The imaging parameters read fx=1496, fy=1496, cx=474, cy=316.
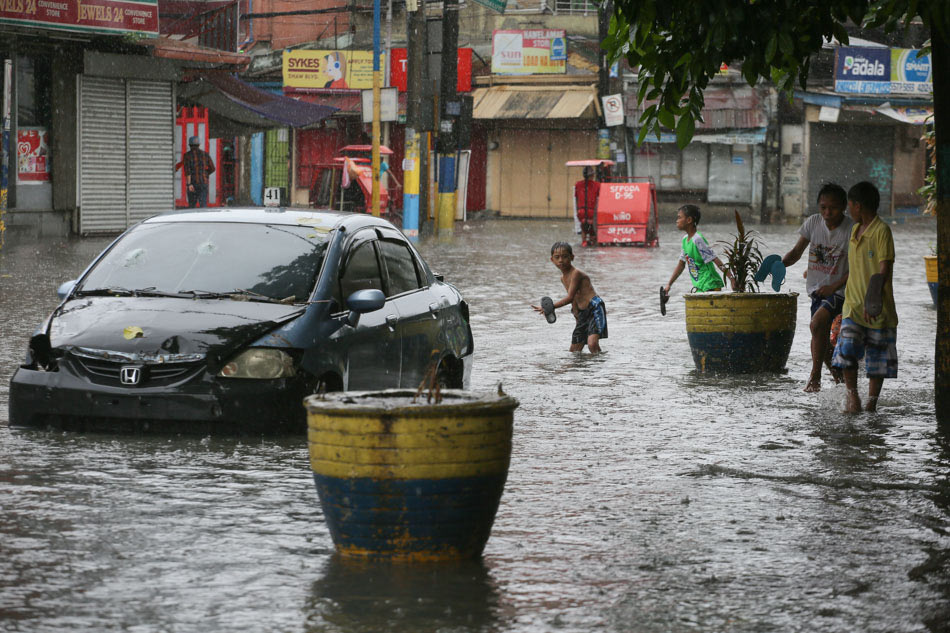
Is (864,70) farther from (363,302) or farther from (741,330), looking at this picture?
(363,302)

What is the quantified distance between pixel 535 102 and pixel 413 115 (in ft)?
51.5

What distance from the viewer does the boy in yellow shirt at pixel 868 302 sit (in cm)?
988

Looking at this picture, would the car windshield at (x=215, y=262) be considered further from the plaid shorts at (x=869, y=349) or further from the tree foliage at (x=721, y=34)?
the plaid shorts at (x=869, y=349)

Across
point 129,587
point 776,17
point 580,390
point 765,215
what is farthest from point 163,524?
point 765,215

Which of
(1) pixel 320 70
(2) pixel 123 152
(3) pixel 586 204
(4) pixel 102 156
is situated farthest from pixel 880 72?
(4) pixel 102 156

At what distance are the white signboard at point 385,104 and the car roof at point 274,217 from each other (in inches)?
936

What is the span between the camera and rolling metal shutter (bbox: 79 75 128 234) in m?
29.2

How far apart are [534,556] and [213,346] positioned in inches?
113

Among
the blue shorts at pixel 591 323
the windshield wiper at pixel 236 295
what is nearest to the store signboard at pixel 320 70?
the blue shorts at pixel 591 323

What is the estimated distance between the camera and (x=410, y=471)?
5.50 meters

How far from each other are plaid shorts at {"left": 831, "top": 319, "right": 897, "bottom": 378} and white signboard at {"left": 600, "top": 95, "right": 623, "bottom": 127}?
33.4m

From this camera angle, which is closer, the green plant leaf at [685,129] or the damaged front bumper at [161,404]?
the green plant leaf at [685,129]

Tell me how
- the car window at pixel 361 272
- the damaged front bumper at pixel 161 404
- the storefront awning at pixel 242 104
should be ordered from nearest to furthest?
the damaged front bumper at pixel 161 404 → the car window at pixel 361 272 → the storefront awning at pixel 242 104

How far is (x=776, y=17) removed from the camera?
7.36 m
